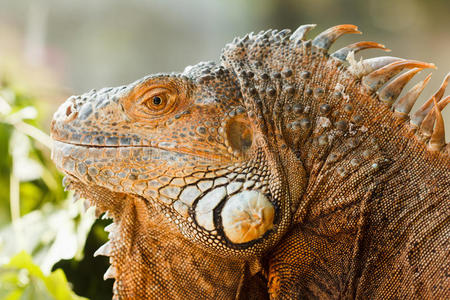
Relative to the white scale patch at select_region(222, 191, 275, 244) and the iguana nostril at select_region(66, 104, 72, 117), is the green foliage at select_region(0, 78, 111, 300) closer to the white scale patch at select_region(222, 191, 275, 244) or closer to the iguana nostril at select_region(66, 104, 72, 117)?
the iguana nostril at select_region(66, 104, 72, 117)

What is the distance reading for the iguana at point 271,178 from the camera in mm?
1696

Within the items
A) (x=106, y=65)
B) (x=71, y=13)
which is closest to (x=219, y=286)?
(x=106, y=65)

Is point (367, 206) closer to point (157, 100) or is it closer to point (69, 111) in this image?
point (157, 100)

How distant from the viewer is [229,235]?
1690mm

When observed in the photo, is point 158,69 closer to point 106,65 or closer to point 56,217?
point 106,65

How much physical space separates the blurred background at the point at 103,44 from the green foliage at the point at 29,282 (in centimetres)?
78

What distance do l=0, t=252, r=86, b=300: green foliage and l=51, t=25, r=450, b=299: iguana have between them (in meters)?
0.56

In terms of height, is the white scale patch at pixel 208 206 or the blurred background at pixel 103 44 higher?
the blurred background at pixel 103 44

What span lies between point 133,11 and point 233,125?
411 centimetres

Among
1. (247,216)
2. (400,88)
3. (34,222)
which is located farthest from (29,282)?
(400,88)

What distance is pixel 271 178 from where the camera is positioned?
68.8 inches

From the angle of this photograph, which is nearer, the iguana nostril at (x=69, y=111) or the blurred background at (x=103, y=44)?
the iguana nostril at (x=69, y=111)

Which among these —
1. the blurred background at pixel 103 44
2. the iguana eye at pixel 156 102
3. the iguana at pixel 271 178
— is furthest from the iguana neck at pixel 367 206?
the blurred background at pixel 103 44

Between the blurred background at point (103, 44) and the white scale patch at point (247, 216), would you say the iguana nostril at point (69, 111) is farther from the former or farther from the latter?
the blurred background at point (103, 44)
